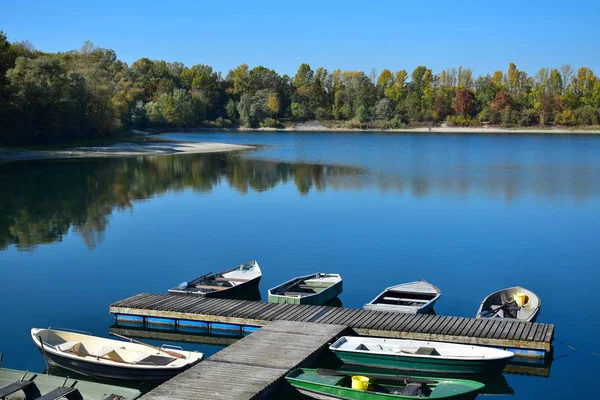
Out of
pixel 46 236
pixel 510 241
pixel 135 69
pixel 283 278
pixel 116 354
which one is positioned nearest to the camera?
pixel 116 354

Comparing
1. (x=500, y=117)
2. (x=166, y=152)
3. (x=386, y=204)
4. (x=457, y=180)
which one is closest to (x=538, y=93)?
(x=500, y=117)

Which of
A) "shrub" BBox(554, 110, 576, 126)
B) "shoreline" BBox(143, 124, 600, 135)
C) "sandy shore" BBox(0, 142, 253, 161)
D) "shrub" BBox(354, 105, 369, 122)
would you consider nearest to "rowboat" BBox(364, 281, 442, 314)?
"sandy shore" BBox(0, 142, 253, 161)

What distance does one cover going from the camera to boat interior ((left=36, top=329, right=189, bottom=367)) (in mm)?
15359

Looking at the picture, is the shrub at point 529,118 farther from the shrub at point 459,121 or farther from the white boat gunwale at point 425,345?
the white boat gunwale at point 425,345

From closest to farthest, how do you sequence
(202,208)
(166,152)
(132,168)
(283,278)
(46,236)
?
(283,278) → (46,236) → (202,208) → (132,168) → (166,152)

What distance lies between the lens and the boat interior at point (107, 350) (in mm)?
15359

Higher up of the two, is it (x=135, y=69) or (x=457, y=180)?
(x=135, y=69)

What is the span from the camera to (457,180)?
2224 inches

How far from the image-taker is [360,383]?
45.8 ft

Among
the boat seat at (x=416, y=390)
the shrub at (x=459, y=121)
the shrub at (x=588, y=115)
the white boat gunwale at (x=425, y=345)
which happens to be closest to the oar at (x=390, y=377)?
the boat seat at (x=416, y=390)

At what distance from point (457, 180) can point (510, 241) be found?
25.5 metres

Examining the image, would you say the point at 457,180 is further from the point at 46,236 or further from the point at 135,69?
the point at 135,69

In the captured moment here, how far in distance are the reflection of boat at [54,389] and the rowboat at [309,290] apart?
788 centimetres

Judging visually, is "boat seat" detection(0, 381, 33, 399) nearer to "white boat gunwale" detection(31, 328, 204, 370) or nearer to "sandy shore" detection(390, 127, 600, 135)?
"white boat gunwale" detection(31, 328, 204, 370)
